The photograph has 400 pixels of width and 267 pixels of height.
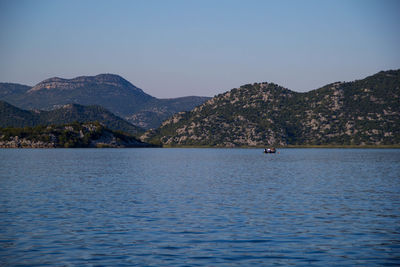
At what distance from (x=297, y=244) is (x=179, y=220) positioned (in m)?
12.2

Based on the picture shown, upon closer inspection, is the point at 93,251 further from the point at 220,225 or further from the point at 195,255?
the point at 220,225

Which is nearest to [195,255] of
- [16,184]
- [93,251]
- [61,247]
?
[93,251]

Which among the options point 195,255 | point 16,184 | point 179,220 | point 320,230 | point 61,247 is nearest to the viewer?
point 195,255

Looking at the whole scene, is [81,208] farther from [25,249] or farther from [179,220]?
[25,249]

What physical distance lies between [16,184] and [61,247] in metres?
45.8

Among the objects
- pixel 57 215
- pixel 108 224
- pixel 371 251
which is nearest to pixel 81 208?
pixel 57 215

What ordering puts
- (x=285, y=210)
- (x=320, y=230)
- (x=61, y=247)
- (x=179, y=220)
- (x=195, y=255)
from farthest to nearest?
(x=285, y=210)
(x=179, y=220)
(x=320, y=230)
(x=61, y=247)
(x=195, y=255)

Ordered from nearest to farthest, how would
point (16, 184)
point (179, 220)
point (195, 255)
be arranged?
point (195, 255) < point (179, 220) < point (16, 184)

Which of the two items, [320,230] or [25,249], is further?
[320,230]

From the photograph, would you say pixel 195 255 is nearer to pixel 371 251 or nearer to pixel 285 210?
pixel 371 251

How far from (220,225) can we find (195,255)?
9.97 metres

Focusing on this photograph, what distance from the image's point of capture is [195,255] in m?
28.8

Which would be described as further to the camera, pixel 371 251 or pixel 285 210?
pixel 285 210

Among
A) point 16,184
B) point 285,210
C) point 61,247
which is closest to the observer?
point 61,247
